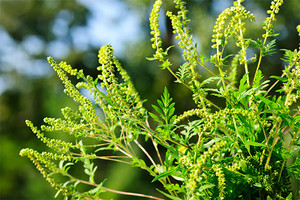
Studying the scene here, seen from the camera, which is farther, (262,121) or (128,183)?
(128,183)

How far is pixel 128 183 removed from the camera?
13.7 feet

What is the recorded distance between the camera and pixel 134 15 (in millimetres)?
5570

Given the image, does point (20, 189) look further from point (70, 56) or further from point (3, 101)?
point (70, 56)

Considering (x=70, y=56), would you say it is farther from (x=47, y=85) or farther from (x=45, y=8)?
(x=45, y=8)

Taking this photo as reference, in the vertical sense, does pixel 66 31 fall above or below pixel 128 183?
above

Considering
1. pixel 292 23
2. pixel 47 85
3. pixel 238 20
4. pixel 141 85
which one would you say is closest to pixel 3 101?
pixel 47 85

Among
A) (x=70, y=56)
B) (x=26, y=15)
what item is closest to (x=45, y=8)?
(x=26, y=15)

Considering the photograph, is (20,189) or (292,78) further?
(20,189)

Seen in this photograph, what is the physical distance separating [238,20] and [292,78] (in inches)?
5.8

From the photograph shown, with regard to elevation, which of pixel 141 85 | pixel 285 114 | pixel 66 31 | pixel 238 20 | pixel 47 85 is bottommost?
pixel 285 114

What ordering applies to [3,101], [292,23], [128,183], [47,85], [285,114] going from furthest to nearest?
1. [3,101]
2. [47,85]
3. [292,23]
4. [128,183]
5. [285,114]

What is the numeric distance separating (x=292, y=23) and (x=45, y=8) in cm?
475

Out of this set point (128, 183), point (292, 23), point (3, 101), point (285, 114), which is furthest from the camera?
point (3, 101)

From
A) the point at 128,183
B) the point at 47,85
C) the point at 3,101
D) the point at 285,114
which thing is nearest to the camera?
the point at 285,114
